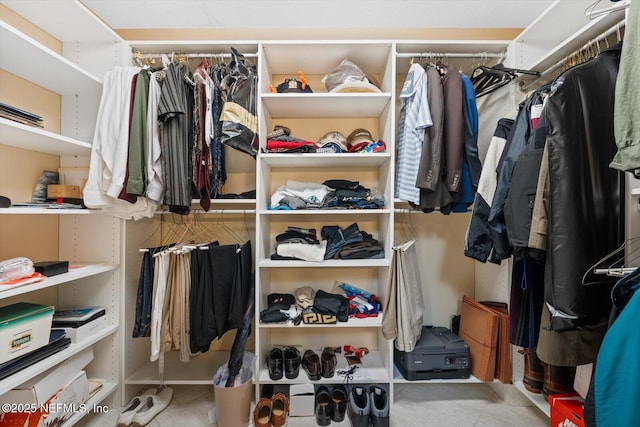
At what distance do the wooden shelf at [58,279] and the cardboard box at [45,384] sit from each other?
399 mm

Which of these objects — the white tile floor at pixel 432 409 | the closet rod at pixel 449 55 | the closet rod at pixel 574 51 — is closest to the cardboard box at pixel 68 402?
the white tile floor at pixel 432 409

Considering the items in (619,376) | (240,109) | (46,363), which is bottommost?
(46,363)

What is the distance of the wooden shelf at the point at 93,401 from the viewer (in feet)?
4.22

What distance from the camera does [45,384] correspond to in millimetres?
1203

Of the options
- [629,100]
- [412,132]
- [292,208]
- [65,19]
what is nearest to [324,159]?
[292,208]

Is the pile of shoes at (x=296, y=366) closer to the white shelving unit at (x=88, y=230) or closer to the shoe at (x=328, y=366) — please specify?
the shoe at (x=328, y=366)

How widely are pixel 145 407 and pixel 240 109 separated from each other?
69.7 inches

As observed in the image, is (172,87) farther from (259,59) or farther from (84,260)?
(84,260)

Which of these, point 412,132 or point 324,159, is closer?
point 412,132

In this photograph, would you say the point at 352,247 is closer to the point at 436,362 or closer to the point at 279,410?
the point at 436,362

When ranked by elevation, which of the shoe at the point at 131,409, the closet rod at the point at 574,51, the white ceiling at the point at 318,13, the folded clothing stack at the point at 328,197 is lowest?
the shoe at the point at 131,409

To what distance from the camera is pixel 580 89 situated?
923 millimetres

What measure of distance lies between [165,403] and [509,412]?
2.03 metres

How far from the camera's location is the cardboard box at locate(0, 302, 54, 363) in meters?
1.05
